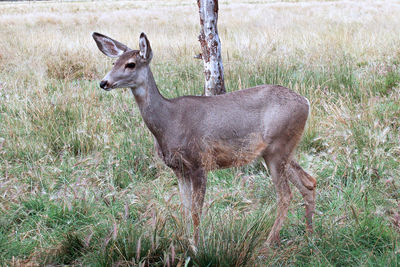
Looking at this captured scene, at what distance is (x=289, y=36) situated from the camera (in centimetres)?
1221

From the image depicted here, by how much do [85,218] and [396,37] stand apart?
29.5 feet

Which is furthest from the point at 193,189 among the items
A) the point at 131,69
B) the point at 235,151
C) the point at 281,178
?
the point at 131,69

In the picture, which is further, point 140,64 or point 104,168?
point 104,168

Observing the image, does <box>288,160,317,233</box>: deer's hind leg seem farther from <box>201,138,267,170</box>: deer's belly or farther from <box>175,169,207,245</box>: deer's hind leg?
<box>175,169,207,245</box>: deer's hind leg

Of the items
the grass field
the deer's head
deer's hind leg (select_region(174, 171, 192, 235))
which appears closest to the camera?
the grass field

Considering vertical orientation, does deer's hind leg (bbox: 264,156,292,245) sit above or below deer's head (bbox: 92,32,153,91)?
below

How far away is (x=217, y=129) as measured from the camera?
159 inches

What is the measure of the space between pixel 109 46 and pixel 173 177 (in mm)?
1495

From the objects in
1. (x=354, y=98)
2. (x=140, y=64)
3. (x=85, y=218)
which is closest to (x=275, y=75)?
(x=354, y=98)

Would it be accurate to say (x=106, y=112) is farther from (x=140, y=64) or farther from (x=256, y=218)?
(x=256, y=218)

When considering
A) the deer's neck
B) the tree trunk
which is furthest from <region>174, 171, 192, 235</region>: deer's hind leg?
the tree trunk

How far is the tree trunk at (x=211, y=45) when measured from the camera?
236 inches

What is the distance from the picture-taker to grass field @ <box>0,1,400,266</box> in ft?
10.2

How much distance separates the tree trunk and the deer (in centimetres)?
208
